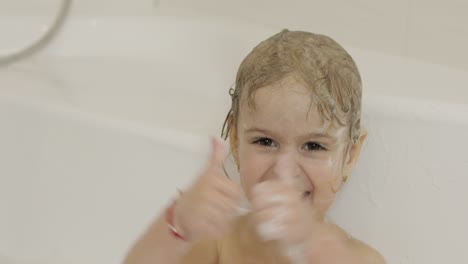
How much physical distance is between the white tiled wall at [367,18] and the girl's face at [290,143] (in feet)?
1.44

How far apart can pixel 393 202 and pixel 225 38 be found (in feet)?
1.92

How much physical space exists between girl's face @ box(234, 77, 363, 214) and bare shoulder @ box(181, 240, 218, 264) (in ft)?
0.46

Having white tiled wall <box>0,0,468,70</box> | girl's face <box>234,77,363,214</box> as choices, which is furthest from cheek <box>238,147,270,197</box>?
white tiled wall <box>0,0,468,70</box>

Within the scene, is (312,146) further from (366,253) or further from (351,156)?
(366,253)

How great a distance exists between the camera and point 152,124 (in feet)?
4.49

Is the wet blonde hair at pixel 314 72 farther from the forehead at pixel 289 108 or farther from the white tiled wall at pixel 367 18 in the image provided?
the white tiled wall at pixel 367 18

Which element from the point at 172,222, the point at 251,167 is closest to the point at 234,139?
the point at 251,167

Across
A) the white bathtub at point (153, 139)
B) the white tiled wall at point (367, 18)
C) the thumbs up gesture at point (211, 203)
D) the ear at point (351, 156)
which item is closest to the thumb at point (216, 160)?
the thumbs up gesture at point (211, 203)

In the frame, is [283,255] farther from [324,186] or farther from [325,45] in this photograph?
[325,45]

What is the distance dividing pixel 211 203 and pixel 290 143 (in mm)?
172

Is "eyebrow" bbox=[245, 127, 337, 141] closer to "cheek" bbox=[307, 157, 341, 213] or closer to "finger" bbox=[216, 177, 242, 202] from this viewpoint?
"cheek" bbox=[307, 157, 341, 213]

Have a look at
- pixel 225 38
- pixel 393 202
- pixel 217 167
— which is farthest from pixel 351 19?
pixel 217 167

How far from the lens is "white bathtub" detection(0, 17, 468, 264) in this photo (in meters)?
1.14

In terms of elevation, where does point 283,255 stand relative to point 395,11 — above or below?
below
